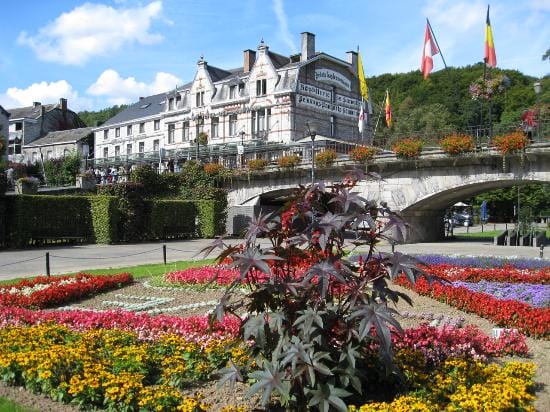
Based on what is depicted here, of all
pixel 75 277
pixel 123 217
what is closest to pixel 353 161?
pixel 123 217

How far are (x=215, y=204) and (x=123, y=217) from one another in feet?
21.8

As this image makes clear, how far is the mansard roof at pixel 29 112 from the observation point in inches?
2859

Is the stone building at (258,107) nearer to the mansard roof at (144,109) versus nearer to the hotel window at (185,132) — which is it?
the hotel window at (185,132)

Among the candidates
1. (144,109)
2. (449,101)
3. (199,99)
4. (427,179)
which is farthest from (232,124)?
(449,101)

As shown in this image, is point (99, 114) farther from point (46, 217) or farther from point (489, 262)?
point (489, 262)

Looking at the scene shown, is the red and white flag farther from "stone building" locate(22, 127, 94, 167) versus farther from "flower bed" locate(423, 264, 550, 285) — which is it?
"stone building" locate(22, 127, 94, 167)

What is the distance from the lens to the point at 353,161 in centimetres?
3008

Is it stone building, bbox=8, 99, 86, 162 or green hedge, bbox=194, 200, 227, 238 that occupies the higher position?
stone building, bbox=8, 99, 86, 162

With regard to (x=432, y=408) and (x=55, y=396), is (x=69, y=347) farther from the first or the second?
(x=432, y=408)

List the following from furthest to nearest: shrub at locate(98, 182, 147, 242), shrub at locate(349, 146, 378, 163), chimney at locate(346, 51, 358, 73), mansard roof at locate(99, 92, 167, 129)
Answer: mansard roof at locate(99, 92, 167, 129) < chimney at locate(346, 51, 358, 73) < shrub at locate(349, 146, 378, 163) < shrub at locate(98, 182, 147, 242)

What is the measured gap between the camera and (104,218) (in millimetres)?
26844

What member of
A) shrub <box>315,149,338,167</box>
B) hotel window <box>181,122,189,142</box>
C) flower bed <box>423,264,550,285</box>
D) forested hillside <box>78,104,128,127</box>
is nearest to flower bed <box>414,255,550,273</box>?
flower bed <box>423,264,550,285</box>

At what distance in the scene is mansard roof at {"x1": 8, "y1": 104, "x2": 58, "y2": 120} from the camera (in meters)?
72.6

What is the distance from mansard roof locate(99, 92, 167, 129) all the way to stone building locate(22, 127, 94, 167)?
3082 mm
